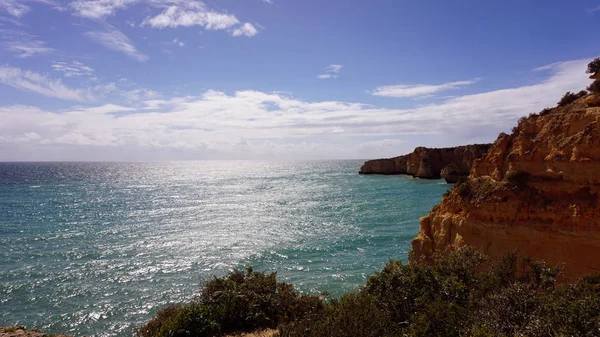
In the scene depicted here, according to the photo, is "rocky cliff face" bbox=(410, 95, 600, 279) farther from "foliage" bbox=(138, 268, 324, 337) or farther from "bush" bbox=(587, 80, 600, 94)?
"foliage" bbox=(138, 268, 324, 337)

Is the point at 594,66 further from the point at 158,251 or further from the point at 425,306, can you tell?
the point at 158,251

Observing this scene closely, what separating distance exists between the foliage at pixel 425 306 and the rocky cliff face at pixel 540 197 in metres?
1.48

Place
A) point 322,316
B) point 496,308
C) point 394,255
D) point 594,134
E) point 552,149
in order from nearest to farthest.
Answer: point 496,308 → point 322,316 → point 594,134 → point 552,149 → point 394,255

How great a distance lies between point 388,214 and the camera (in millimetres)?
40219

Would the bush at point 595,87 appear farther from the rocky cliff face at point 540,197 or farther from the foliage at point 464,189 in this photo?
the foliage at point 464,189

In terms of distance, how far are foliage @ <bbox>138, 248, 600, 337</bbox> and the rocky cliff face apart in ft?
4.86

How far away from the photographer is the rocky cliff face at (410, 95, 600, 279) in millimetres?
12133

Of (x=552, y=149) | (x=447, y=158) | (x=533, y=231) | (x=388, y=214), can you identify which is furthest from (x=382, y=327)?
(x=447, y=158)

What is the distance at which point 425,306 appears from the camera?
926 cm

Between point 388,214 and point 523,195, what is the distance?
27.1m

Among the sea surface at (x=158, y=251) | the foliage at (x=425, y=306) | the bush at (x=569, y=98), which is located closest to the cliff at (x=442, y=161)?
the sea surface at (x=158, y=251)

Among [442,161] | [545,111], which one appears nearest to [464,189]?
[545,111]

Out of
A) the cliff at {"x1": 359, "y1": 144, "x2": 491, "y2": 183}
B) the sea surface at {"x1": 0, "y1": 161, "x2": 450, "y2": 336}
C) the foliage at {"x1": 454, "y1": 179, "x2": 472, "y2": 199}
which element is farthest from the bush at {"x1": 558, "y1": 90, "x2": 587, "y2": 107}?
the cliff at {"x1": 359, "y1": 144, "x2": 491, "y2": 183}

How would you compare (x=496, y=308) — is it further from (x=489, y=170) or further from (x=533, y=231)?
(x=489, y=170)
